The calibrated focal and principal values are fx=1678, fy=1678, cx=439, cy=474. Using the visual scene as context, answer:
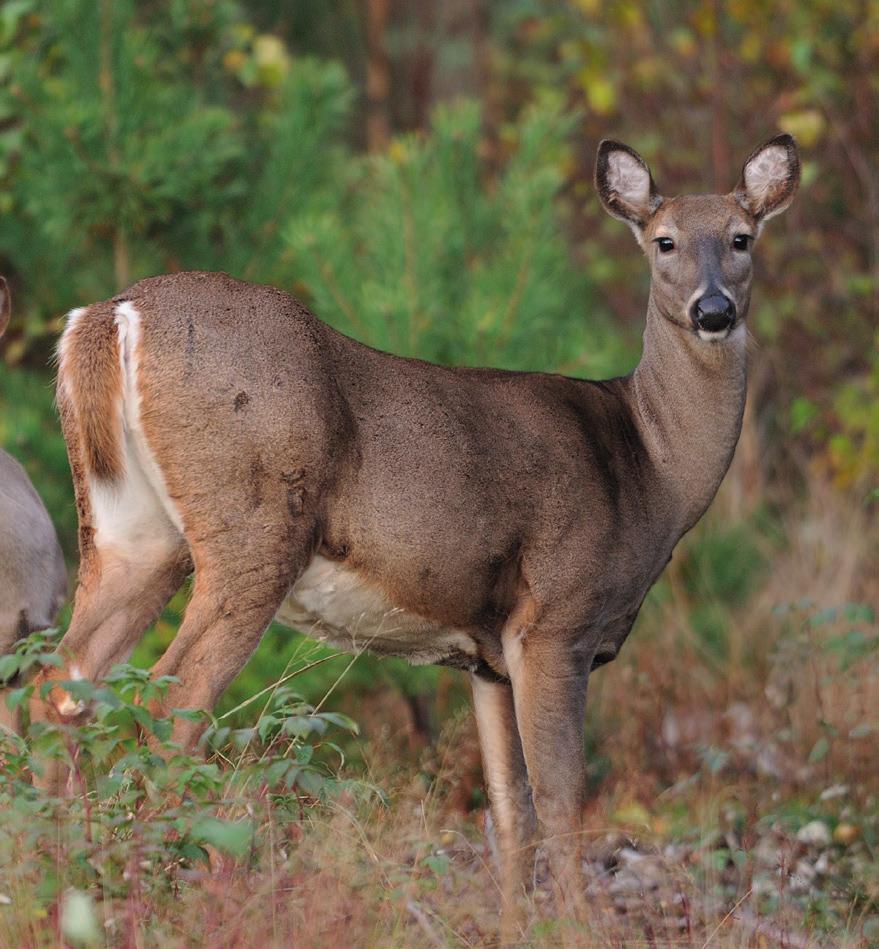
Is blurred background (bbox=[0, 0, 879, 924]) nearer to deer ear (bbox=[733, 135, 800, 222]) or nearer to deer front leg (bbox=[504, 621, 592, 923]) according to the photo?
deer front leg (bbox=[504, 621, 592, 923])

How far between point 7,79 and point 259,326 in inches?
142

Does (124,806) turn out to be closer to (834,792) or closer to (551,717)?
(551,717)

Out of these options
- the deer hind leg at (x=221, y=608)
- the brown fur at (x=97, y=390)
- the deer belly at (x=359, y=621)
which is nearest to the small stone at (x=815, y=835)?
the deer belly at (x=359, y=621)

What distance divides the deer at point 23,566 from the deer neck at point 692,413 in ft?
5.97

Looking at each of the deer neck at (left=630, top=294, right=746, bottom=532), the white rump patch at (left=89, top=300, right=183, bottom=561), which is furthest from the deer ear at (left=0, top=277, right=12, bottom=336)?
the deer neck at (left=630, top=294, right=746, bottom=532)

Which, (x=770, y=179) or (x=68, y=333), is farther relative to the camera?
(x=770, y=179)

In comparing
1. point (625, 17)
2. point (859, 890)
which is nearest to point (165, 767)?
point (859, 890)

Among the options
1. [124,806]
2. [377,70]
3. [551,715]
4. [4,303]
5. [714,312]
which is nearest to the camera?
[124,806]

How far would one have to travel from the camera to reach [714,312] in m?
4.68

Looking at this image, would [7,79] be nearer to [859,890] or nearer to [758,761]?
[758,761]

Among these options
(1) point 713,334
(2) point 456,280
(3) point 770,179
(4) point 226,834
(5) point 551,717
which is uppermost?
(3) point 770,179

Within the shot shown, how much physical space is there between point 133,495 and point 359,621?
68 centimetres

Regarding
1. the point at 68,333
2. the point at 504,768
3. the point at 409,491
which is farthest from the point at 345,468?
the point at 504,768

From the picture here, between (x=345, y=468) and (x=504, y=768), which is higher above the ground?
(x=345, y=468)
